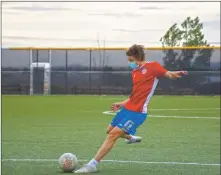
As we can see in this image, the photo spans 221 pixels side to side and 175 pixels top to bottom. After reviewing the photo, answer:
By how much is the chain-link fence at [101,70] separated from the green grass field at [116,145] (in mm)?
14148

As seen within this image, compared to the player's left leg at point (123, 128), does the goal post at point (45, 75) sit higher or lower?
lower

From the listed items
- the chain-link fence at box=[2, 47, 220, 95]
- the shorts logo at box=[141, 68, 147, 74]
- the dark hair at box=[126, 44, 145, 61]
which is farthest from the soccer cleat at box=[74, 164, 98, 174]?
Result: the chain-link fence at box=[2, 47, 220, 95]

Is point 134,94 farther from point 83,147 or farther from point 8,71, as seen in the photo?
point 8,71

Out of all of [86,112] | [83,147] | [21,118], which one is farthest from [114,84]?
[83,147]

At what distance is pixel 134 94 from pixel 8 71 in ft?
85.0

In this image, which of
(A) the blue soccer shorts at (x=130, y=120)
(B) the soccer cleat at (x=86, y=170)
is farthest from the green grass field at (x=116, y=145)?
(A) the blue soccer shorts at (x=130, y=120)

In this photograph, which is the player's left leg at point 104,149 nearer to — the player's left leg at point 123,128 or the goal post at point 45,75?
the player's left leg at point 123,128

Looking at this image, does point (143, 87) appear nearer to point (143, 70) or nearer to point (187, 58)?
point (143, 70)

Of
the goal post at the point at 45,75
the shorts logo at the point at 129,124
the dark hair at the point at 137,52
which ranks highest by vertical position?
the dark hair at the point at 137,52

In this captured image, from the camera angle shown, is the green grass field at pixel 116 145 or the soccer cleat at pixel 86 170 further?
the green grass field at pixel 116 145

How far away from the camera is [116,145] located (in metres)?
10.6

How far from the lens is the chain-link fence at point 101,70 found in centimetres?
3200

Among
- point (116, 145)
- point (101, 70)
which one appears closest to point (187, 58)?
point (101, 70)

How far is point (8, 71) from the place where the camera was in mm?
33062
